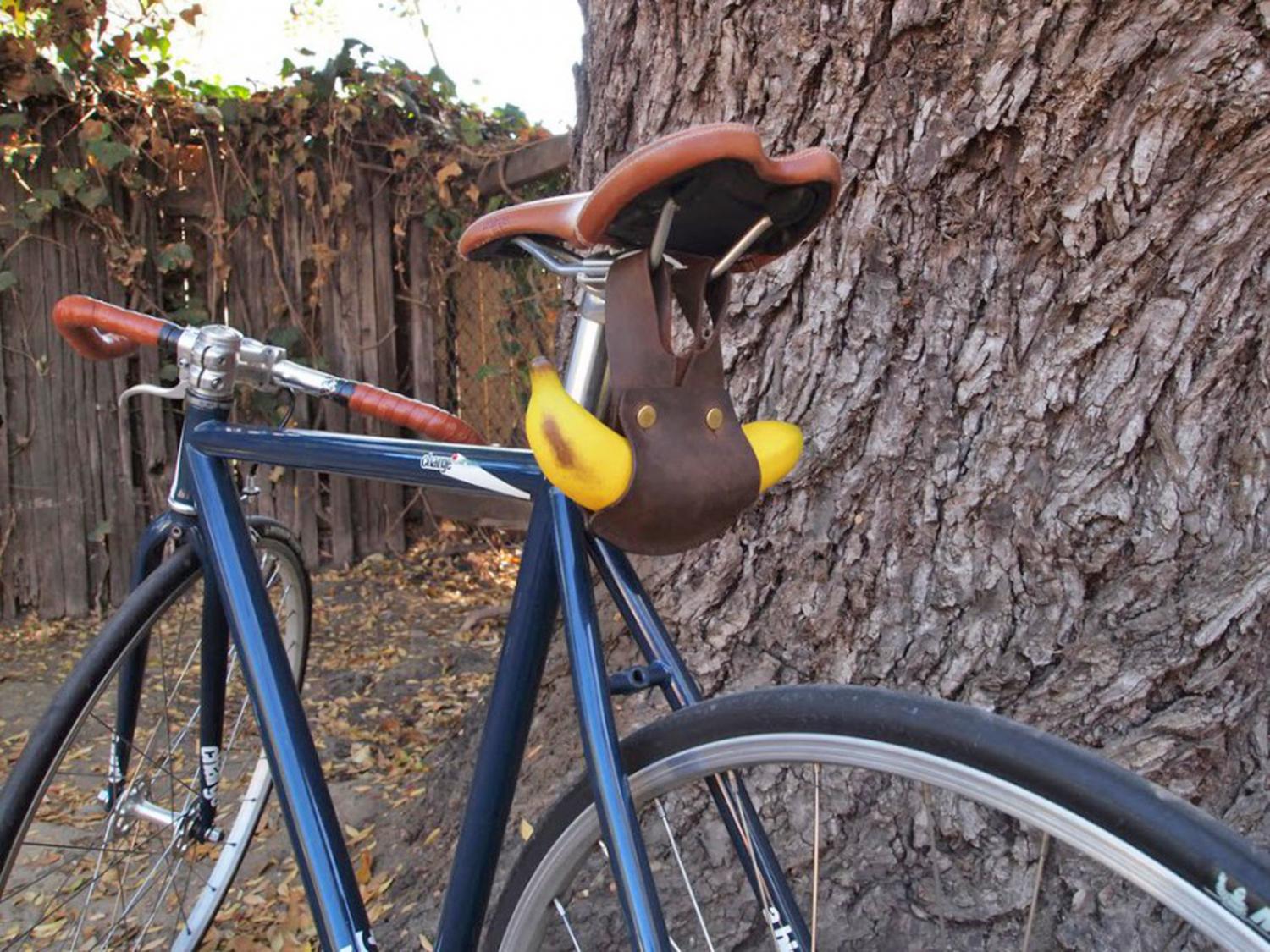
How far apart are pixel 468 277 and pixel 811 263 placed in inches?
142

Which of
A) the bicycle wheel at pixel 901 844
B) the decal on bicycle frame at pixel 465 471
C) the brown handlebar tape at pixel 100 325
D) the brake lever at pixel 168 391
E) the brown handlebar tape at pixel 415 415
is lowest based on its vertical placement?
the bicycle wheel at pixel 901 844

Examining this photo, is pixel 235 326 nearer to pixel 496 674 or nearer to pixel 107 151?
pixel 107 151

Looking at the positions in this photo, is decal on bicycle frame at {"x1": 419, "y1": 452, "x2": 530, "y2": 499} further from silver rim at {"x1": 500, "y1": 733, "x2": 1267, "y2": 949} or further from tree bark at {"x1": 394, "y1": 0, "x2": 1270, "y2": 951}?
tree bark at {"x1": 394, "y1": 0, "x2": 1270, "y2": 951}

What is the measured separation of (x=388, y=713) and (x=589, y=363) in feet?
7.49

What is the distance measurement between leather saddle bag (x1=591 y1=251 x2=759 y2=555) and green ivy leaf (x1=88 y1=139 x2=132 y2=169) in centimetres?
367

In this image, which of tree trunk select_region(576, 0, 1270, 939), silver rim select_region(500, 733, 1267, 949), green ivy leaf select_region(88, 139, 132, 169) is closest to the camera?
silver rim select_region(500, 733, 1267, 949)

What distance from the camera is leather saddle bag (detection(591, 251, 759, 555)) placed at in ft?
2.96

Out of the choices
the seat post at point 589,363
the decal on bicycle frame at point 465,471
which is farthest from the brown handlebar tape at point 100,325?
the seat post at point 589,363

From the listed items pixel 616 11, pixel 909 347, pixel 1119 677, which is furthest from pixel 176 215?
pixel 1119 677

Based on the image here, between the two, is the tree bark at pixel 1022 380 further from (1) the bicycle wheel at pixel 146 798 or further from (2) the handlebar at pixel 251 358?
(1) the bicycle wheel at pixel 146 798

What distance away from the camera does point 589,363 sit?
1084 mm

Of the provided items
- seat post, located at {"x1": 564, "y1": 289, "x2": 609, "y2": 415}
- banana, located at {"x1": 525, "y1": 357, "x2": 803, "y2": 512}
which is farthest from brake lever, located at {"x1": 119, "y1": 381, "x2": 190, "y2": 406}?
banana, located at {"x1": 525, "y1": 357, "x2": 803, "y2": 512}

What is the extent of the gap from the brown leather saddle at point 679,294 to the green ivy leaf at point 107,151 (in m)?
3.57

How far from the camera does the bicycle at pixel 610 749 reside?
800 millimetres
